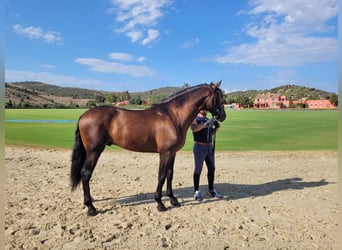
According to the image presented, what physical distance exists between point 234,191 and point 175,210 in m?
1.84

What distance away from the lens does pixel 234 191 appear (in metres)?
6.02

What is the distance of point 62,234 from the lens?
3.74 metres

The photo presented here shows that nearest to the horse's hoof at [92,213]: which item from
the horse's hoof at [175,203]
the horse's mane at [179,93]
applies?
the horse's hoof at [175,203]

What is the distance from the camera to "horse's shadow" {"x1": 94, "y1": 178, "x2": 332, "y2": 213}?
5312 millimetres

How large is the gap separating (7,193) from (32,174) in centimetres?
168

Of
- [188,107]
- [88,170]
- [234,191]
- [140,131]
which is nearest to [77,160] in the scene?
[88,170]

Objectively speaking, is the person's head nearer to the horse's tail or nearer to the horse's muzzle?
the horse's muzzle

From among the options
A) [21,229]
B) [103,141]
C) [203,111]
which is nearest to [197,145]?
[203,111]

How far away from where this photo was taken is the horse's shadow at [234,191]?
5312 millimetres

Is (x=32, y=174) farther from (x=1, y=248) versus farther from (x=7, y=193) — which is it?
(x=1, y=248)

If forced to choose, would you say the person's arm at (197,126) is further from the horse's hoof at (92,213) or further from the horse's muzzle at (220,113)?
the horse's hoof at (92,213)

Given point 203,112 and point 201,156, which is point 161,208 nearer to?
point 201,156

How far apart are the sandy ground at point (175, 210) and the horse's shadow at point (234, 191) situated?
2 centimetres

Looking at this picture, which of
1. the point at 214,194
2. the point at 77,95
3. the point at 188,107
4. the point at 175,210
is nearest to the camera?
the point at 175,210
